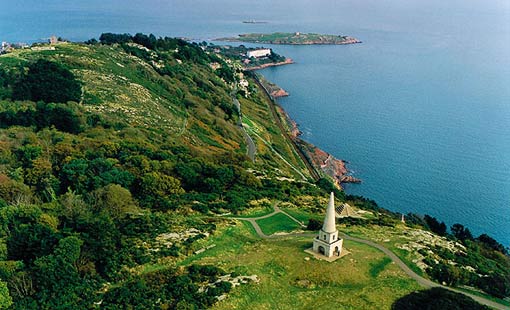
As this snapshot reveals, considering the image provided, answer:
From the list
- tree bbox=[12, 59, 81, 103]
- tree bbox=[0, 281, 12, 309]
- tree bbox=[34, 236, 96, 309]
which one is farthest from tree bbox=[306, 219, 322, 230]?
tree bbox=[12, 59, 81, 103]

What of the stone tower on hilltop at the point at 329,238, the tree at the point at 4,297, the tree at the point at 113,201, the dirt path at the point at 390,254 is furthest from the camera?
the tree at the point at 113,201

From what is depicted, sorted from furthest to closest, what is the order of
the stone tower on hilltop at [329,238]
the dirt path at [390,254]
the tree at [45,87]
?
the tree at [45,87]
the stone tower on hilltop at [329,238]
the dirt path at [390,254]

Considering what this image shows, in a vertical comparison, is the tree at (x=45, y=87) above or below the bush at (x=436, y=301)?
above

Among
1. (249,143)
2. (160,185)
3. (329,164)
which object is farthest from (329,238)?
(329,164)

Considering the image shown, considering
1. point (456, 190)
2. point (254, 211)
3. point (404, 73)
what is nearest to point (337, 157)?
point (456, 190)

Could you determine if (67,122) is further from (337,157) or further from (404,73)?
(404,73)

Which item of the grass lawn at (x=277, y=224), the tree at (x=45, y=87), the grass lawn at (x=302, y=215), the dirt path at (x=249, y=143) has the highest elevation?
the tree at (x=45, y=87)

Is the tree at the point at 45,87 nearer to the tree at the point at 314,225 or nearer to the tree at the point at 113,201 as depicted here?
the tree at the point at 113,201

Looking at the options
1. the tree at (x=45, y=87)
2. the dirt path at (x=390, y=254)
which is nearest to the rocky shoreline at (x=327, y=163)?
the dirt path at (x=390, y=254)

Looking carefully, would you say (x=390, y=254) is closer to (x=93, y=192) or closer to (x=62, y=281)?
(x=62, y=281)
